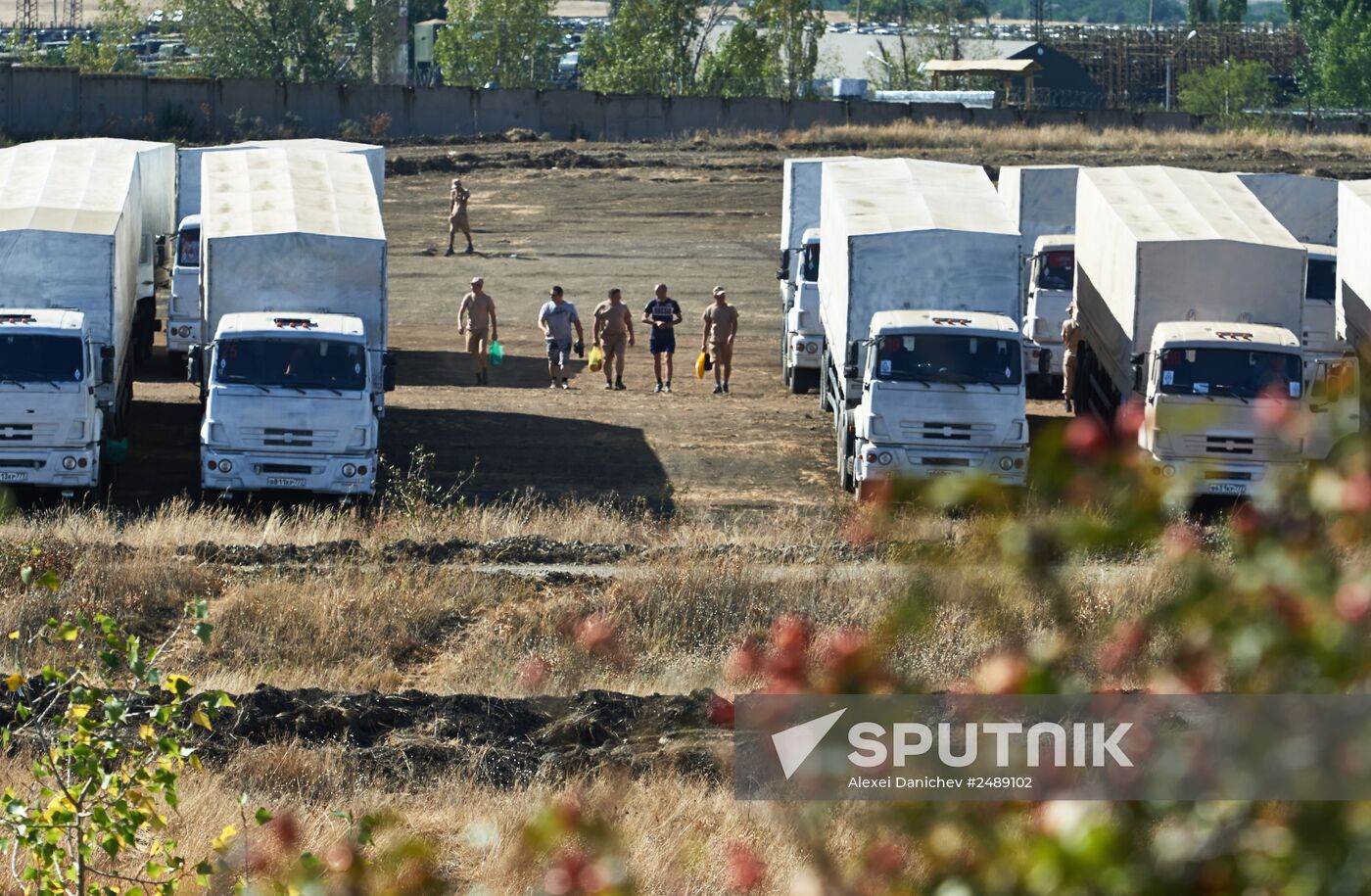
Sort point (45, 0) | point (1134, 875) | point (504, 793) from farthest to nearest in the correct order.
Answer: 1. point (45, 0)
2. point (504, 793)
3. point (1134, 875)

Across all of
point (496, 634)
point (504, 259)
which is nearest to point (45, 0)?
point (504, 259)

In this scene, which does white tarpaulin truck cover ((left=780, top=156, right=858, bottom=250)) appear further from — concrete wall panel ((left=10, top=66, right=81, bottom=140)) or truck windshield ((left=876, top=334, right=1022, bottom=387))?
concrete wall panel ((left=10, top=66, right=81, bottom=140))

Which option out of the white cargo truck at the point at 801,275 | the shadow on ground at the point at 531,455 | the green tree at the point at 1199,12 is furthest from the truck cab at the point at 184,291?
the green tree at the point at 1199,12

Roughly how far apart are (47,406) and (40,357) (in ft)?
2.13

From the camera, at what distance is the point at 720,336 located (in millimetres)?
27688

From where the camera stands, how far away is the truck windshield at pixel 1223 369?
825 inches

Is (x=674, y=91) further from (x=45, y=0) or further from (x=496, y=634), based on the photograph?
(x=45, y=0)

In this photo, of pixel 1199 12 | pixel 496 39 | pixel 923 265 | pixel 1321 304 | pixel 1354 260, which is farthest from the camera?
pixel 1199 12

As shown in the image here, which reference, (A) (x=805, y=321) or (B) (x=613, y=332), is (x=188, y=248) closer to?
(B) (x=613, y=332)

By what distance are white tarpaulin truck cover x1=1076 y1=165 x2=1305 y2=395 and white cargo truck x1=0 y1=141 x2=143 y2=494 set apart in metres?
12.7

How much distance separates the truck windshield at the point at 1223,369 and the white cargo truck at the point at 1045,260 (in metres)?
5.81

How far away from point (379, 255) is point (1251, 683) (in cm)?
2036

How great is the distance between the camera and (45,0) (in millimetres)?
184750

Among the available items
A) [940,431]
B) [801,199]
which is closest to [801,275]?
[801,199]
